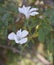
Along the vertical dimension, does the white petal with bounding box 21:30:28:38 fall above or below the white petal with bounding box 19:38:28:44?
above

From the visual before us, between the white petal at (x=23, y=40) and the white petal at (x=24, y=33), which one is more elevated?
the white petal at (x=24, y=33)

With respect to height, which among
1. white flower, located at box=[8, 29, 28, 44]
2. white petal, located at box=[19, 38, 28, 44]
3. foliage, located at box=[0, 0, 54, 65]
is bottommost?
white petal, located at box=[19, 38, 28, 44]

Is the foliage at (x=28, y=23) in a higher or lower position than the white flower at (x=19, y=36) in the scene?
higher

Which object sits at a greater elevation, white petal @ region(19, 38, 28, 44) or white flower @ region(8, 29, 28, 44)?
white flower @ region(8, 29, 28, 44)

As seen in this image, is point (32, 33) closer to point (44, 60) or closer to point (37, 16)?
point (37, 16)

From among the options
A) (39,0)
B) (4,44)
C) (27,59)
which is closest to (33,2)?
(39,0)

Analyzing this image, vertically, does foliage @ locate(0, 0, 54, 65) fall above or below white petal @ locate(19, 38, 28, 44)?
above

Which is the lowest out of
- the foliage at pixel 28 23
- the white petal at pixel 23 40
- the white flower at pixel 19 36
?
the white petal at pixel 23 40

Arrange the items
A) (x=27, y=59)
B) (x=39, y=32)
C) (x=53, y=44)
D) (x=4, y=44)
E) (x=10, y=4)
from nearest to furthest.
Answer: (x=39, y=32) < (x=10, y=4) < (x=53, y=44) < (x=4, y=44) < (x=27, y=59)

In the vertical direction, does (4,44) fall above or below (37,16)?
above

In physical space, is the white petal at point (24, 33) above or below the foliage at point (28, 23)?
below

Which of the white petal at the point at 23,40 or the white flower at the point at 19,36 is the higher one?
the white flower at the point at 19,36
